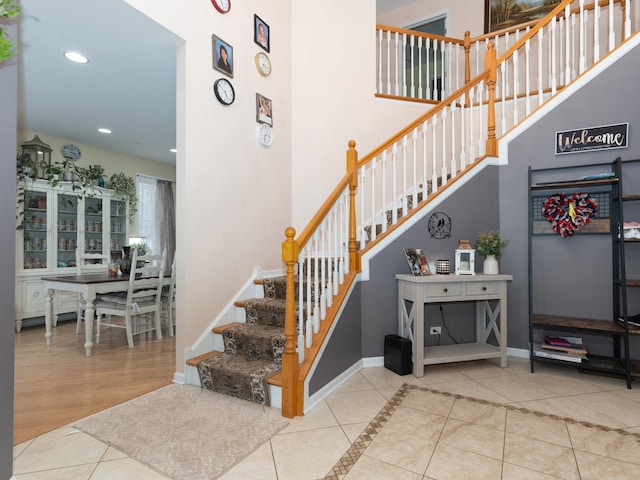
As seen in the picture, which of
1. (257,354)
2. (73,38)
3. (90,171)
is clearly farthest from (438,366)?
(90,171)

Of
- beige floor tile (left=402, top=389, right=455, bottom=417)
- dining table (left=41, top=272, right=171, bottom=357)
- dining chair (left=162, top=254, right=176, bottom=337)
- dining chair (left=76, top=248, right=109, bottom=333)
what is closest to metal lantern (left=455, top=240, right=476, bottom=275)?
beige floor tile (left=402, top=389, right=455, bottom=417)

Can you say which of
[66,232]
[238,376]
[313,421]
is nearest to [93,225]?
[66,232]

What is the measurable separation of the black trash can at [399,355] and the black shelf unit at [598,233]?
3.52ft

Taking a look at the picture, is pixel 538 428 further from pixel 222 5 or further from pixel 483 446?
pixel 222 5

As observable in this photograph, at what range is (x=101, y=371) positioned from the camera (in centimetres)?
311

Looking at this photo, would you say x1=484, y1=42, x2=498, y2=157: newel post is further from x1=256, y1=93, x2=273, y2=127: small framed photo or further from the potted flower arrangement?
x1=256, y1=93, x2=273, y2=127: small framed photo

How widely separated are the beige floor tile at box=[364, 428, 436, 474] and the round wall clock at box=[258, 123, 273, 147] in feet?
9.81

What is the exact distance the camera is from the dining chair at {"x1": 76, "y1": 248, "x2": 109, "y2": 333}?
4.52 m

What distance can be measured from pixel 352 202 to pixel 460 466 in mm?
1989

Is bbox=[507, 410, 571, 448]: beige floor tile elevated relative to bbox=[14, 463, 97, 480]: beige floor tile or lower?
elevated

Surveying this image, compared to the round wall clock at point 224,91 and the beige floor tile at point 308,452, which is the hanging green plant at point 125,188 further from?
the beige floor tile at point 308,452

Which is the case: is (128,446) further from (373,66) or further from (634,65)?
(634,65)

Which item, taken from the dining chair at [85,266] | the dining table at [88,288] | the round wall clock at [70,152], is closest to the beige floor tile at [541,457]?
the dining table at [88,288]

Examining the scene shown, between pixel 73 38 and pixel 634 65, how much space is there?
4.85 meters
